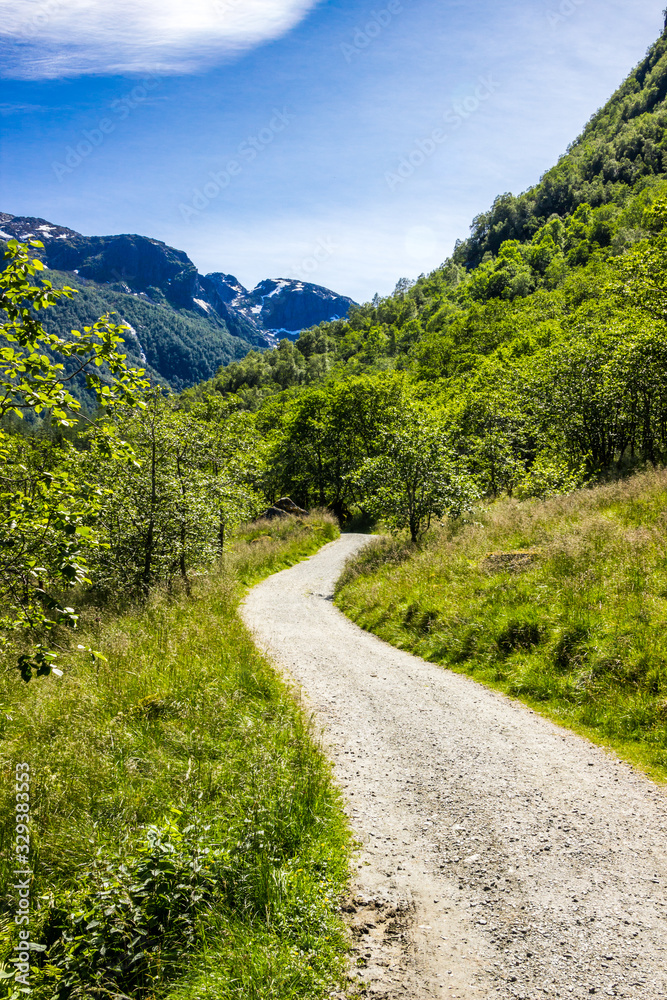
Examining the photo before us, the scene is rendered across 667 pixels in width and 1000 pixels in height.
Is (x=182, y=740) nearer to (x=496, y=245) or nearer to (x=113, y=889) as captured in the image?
(x=113, y=889)

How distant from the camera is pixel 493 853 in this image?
16.3 ft

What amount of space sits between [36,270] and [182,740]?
553 cm

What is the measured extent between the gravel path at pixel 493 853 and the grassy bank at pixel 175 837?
0.52 metres

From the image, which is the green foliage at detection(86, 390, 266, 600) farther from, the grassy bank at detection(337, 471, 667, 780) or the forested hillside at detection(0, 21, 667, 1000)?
the grassy bank at detection(337, 471, 667, 780)

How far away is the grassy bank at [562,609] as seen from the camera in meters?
7.30

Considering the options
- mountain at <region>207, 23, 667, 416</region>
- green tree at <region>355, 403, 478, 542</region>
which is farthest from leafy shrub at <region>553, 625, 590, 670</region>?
mountain at <region>207, 23, 667, 416</region>

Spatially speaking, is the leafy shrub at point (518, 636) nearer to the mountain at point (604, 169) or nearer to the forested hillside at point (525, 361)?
the forested hillside at point (525, 361)

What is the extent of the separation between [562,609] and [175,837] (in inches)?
304

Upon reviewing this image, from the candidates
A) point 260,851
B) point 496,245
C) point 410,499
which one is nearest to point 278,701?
point 260,851

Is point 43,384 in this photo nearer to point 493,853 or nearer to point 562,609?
point 493,853

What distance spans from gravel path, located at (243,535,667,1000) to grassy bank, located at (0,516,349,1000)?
52 cm

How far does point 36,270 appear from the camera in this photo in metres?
4.54

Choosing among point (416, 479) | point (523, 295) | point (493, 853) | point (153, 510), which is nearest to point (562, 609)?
point (493, 853)

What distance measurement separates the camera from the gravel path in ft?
12.3
